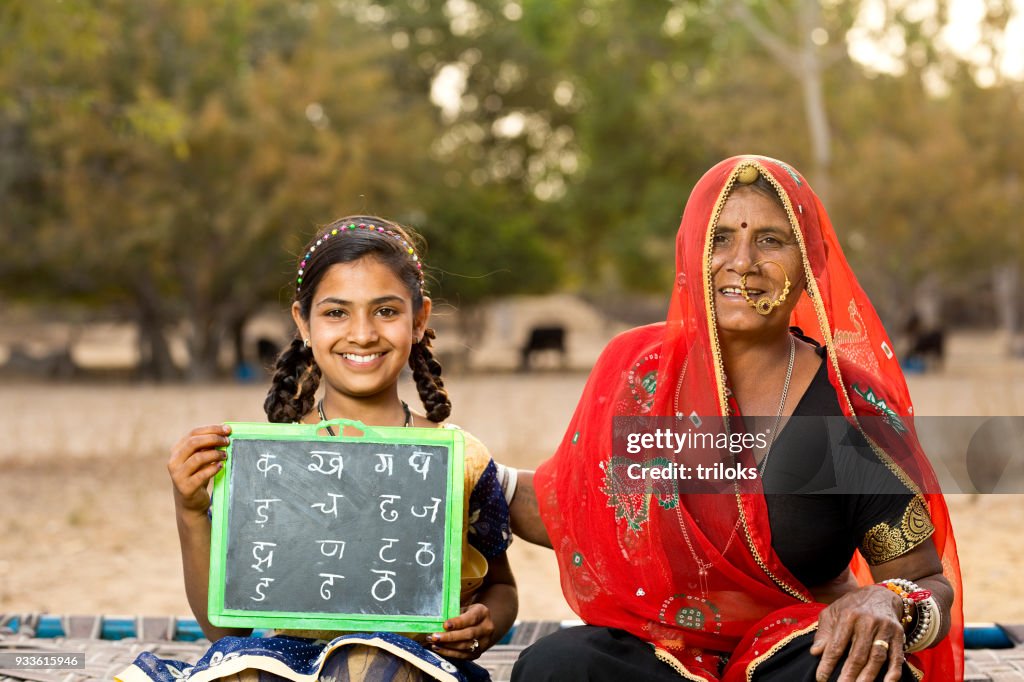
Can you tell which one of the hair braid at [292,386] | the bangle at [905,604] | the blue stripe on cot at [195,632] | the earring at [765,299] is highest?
the earring at [765,299]

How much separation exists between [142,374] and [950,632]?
22.7m

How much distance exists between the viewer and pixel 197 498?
2789 millimetres

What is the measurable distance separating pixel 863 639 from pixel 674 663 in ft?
1.62

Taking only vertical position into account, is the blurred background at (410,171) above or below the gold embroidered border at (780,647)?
above

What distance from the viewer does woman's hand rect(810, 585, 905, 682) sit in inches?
95.3

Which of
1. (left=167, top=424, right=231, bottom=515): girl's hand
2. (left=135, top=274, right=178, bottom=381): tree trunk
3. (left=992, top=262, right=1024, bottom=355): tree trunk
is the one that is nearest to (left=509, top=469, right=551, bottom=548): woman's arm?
(left=167, top=424, right=231, bottom=515): girl's hand

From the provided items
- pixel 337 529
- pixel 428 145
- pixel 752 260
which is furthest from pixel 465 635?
pixel 428 145

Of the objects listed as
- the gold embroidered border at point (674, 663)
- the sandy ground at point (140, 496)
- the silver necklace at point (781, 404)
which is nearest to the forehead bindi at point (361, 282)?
the silver necklace at point (781, 404)

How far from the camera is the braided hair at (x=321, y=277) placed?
9.81 ft

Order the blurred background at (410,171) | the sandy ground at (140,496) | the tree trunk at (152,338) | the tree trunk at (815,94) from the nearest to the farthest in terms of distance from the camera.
A: the sandy ground at (140,496)
the blurred background at (410,171)
the tree trunk at (152,338)
the tree trunk at (815,94)

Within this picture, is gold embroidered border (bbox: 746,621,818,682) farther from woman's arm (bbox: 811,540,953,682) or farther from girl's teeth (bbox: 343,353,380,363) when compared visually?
girl's teeth (bbox: 343,353,380,363)

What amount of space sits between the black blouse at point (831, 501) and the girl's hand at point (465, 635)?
2.48ft

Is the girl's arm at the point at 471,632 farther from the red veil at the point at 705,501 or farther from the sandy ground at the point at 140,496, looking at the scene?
the sandy ground at the point at 140,496

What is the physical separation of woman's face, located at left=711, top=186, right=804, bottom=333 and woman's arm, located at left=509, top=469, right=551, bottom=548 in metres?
0.75
